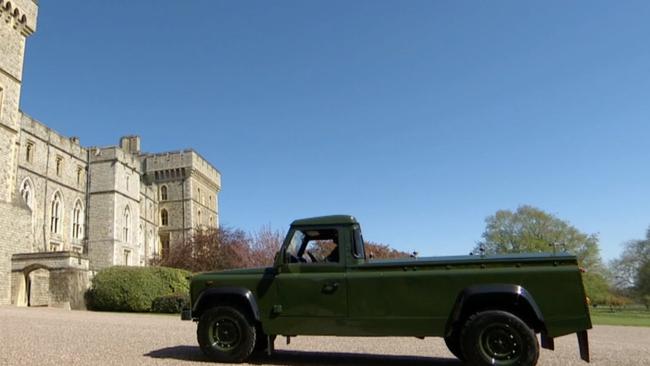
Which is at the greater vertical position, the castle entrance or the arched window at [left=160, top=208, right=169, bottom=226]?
the arched window at [left=160, top=208, right=169, bottom=226]

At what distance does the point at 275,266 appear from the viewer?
7.11 meters

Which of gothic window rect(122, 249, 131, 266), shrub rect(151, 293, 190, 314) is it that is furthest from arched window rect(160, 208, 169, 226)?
shrub rect(151, 293, 190, 314)

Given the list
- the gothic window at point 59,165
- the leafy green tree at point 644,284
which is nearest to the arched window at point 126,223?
the gothic window at point 59,165

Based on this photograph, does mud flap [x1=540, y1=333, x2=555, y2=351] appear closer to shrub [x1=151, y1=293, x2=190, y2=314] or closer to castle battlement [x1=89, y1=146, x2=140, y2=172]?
shrub [x1=151, y1=293, x2=190, y2=314]

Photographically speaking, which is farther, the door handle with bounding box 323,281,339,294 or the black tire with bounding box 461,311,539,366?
the door handle with bounding box 323,281,339,294

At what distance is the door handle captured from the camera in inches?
264

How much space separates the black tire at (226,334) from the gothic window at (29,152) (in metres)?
31.8

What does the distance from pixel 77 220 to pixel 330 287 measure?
1474 inches

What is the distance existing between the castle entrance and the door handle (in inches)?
919

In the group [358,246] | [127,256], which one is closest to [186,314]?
[358,246]

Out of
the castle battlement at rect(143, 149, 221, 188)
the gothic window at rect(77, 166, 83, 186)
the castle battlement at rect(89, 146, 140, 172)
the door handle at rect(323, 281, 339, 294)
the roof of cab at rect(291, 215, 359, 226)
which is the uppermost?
the castle battlement at rect(143, 149, 221, 188)

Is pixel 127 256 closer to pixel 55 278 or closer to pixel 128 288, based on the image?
pixel 55 278

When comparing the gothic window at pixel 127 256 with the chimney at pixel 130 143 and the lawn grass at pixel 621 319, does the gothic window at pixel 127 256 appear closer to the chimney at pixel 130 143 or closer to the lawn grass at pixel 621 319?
the chimney at pixel 130 143

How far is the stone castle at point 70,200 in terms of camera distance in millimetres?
26359
